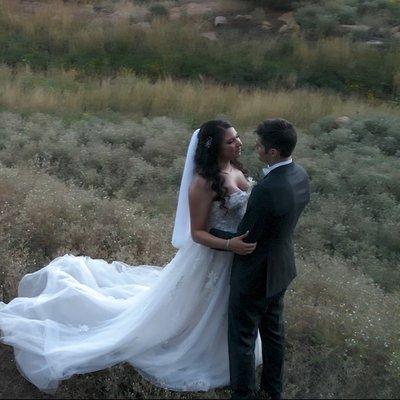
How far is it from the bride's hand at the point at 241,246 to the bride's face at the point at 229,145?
21.9 inches

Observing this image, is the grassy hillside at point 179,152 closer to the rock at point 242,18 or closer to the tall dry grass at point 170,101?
the tall dry grass at point 170,101

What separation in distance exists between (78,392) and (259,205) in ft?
5.72

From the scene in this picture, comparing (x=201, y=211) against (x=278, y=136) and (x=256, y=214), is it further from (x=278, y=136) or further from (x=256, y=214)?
(x=278, y=136)

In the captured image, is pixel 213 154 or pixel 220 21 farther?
pixel 220 21

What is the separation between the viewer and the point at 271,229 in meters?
3.97

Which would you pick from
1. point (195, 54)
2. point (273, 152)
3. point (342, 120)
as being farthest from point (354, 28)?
point (273, 152)

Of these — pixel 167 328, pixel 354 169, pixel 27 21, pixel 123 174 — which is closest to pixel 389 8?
pixel 27 21

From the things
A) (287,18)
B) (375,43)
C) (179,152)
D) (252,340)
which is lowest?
(287,18)

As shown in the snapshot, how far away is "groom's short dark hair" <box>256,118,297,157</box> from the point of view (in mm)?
3932

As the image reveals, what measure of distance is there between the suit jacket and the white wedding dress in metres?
0.37

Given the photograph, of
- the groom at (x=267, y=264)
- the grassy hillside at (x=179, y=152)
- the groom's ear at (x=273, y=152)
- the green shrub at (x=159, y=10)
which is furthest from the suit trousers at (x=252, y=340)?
the green shrub at (x=159, y=10)

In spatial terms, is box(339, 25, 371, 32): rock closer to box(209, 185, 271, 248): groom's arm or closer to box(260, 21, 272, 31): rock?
box(260, 21, 272, 31): rock

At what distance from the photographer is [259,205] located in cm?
390

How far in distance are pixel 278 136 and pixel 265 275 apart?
2.68 feet
